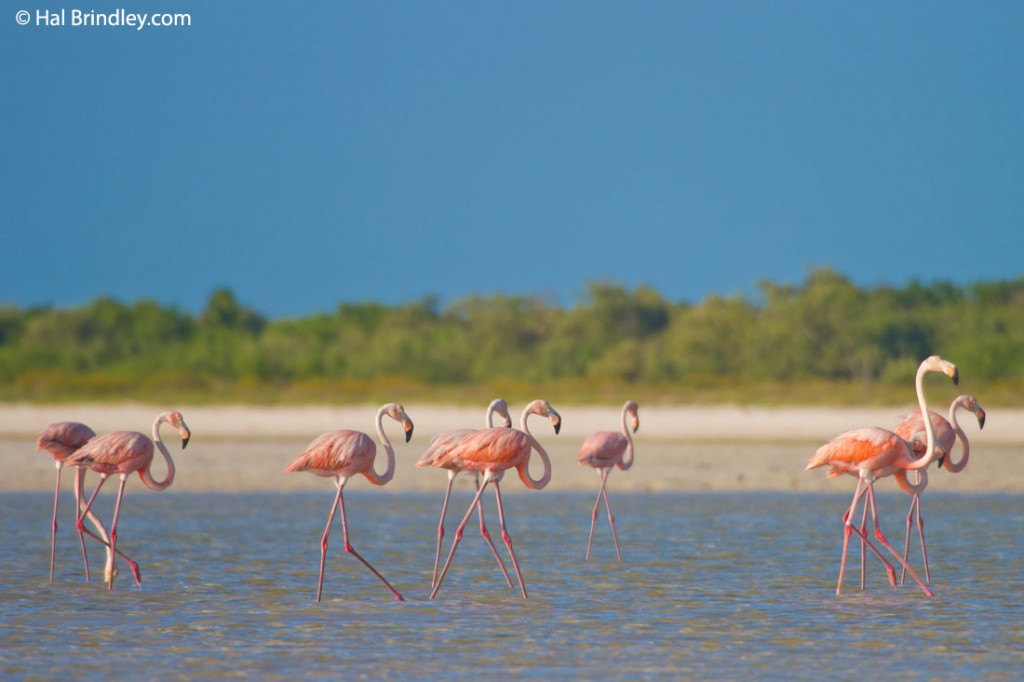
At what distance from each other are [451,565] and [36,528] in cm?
414

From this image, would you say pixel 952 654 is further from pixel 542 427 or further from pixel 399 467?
pixel 542 427

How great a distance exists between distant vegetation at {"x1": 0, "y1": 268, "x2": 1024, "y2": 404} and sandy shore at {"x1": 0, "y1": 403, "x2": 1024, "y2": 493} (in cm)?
173

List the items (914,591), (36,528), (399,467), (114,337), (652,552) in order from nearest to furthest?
(914,591), (652,552), (36,528), (399,467), (114,337)

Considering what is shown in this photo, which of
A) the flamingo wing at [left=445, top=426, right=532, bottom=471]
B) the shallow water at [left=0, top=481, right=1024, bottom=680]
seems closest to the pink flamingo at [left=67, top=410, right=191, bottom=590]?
the shallow water at [left=0, top=481, right=1024, bottom=680]

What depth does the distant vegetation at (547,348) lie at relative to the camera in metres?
26.8

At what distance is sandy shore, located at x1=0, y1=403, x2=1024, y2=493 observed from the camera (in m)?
16.2

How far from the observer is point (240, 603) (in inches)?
349

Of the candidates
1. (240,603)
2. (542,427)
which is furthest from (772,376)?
(240,603)

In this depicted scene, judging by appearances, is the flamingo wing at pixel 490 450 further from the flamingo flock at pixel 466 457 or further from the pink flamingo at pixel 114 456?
the pink flamingo at pixel 114 456

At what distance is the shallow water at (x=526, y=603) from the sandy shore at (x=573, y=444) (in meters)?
2.36

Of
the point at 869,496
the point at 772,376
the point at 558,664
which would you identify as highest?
the point at 772,376

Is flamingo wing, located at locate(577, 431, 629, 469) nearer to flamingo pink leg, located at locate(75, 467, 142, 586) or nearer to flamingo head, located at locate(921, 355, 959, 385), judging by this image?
flamingo head, located at locate(921, 355, 959, 385)

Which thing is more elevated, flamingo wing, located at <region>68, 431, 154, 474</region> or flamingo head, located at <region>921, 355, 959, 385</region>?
flamingo head, located at <region>921, 355, 959, 385</region>

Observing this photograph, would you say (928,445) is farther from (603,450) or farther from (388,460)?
(388,460)
